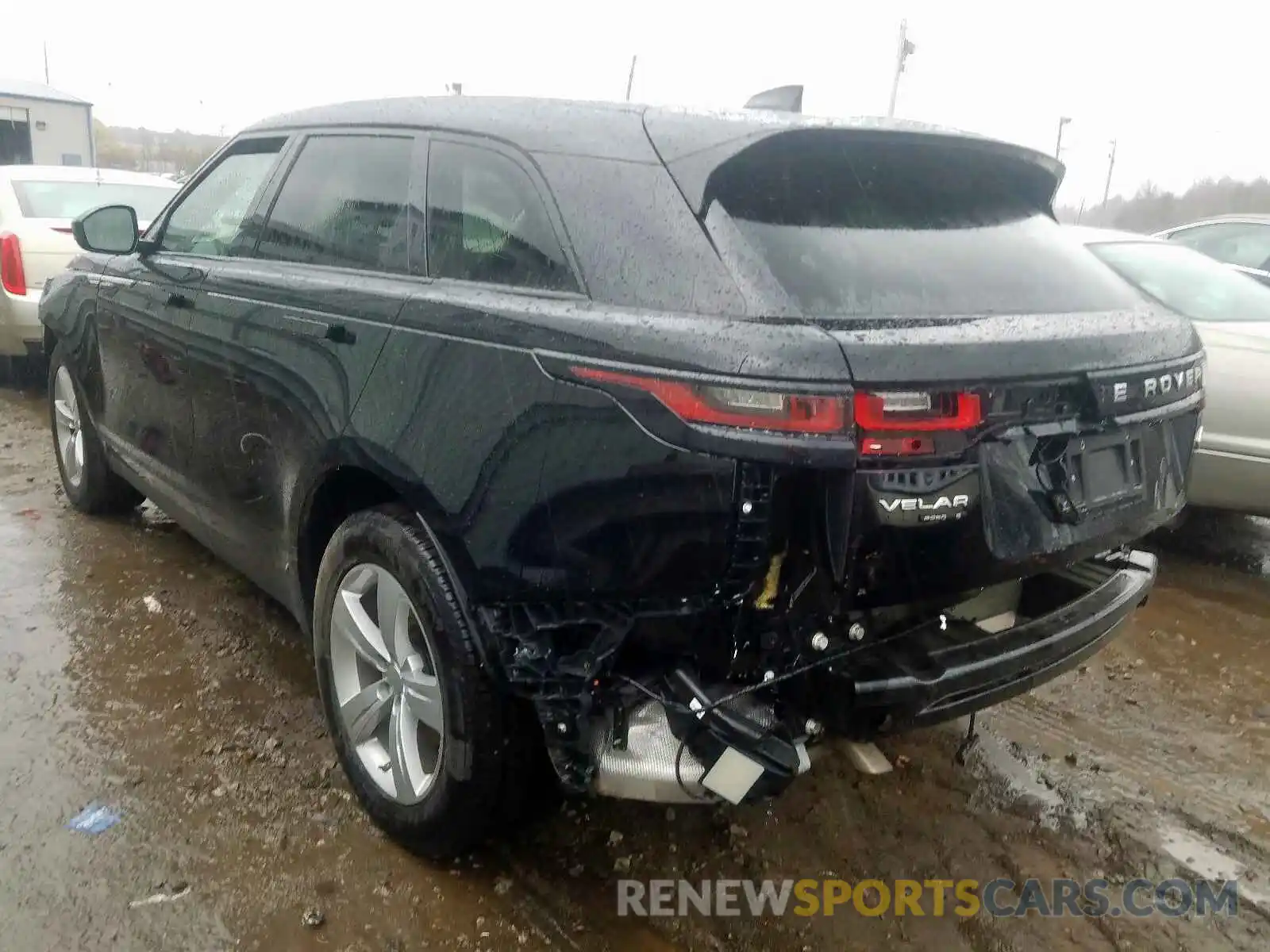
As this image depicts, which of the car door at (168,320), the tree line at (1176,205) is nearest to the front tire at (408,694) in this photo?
the car door at (168,320)

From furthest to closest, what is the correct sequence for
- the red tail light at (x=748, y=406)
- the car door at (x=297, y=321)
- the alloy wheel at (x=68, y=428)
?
the alloy wheel at (x=68, y=428) → the car door at (x=297, y=321) → the red tail light at (x=748, y=406)

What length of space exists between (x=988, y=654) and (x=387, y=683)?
1441 mm

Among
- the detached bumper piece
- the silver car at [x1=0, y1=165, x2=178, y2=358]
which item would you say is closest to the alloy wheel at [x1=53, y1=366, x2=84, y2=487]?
the silver car at [x1=0, y1=165, x2=178, y2=358]

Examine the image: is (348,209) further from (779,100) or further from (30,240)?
(30,240)

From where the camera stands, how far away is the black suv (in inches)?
73.9

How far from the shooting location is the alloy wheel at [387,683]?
7.98ft

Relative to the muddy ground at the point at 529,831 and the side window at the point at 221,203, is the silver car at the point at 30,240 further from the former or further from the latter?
the muddy ground at the point at 529,831

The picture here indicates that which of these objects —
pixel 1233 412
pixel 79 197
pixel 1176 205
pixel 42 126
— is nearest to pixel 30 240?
pixel 79 197

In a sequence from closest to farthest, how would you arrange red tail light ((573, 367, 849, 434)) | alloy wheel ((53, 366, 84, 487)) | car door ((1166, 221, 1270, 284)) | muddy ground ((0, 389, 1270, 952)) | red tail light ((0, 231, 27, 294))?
red tail light ((573, 367, 849, 434))
muddy ground ((0, 389, 1270, 952))
alloy wheel ((53, 366, 84, 487))
red tail light ((0, 231, 27, 294))
car door ((1166, 221, 1270, 284))

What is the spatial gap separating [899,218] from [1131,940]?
1.75 metres

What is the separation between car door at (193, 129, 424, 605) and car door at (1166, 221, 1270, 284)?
660cm

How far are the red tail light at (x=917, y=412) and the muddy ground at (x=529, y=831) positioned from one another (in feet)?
3.78

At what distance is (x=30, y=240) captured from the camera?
266 inches

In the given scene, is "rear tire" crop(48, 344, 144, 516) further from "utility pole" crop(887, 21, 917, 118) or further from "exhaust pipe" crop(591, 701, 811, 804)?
"utility pole" crop(887, 21, 917, 118)
